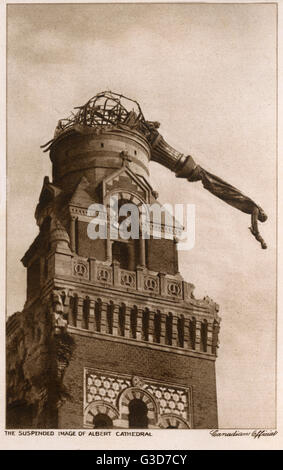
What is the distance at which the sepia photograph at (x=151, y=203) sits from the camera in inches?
824

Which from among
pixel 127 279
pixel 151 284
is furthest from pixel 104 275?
pixel 151 284

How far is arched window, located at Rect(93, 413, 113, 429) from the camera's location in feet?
67.4

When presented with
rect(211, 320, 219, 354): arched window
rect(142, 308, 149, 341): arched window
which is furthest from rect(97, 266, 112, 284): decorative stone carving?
rect(211, 320, 219, 354): arched window

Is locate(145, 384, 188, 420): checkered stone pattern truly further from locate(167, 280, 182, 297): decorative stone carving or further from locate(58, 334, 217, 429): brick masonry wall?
locate(167, 280, 182, 297): decorative stone carving

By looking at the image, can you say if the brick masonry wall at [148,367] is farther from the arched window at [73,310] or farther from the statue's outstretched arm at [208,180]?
the statue's outstretched arm at [208,180]

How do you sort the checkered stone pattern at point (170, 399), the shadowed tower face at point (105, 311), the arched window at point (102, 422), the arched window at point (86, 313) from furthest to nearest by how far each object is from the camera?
the arched window at point (86, 313)
the checkered stone pattern at point (170, 399)
the shadowed tower face at point (105, 311)
the arched window at point (102, 422)

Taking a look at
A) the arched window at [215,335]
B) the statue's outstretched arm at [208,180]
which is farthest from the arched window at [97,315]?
the statue's outstretched arm at [208,180]
